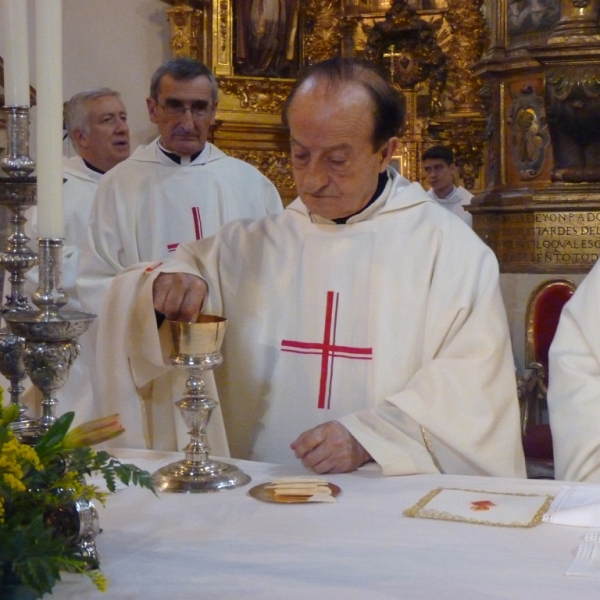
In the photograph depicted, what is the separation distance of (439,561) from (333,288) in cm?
143

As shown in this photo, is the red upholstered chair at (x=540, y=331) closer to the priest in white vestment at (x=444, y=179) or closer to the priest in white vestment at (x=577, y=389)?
the priest in white vestment at (x=577, y=389)

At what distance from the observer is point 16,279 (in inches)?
93.8

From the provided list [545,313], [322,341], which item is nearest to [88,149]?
[545,313]

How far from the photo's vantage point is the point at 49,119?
1711mm

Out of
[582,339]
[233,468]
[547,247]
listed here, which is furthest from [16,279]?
[547,247]

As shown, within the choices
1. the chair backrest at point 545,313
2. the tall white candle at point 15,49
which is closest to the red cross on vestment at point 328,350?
the tall white candle at point 15,49

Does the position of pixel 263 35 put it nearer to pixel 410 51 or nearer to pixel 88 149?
pixel 410 51

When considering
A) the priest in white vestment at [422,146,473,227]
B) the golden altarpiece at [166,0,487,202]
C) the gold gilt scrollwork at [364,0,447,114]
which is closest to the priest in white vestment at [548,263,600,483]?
the priest in white vestment at [422,146,473,227]

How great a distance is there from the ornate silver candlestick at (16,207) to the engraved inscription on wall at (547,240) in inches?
178

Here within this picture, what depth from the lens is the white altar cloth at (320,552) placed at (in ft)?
5.14

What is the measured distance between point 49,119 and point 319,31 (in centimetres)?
912

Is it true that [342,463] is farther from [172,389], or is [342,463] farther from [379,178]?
[379,178]

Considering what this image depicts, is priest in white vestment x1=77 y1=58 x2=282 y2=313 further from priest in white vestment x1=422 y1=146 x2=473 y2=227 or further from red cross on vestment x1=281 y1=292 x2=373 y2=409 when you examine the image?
priest in white vestment x1=422 y1=146 x2=473 y2=227

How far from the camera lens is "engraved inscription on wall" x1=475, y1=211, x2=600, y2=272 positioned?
253 inches
